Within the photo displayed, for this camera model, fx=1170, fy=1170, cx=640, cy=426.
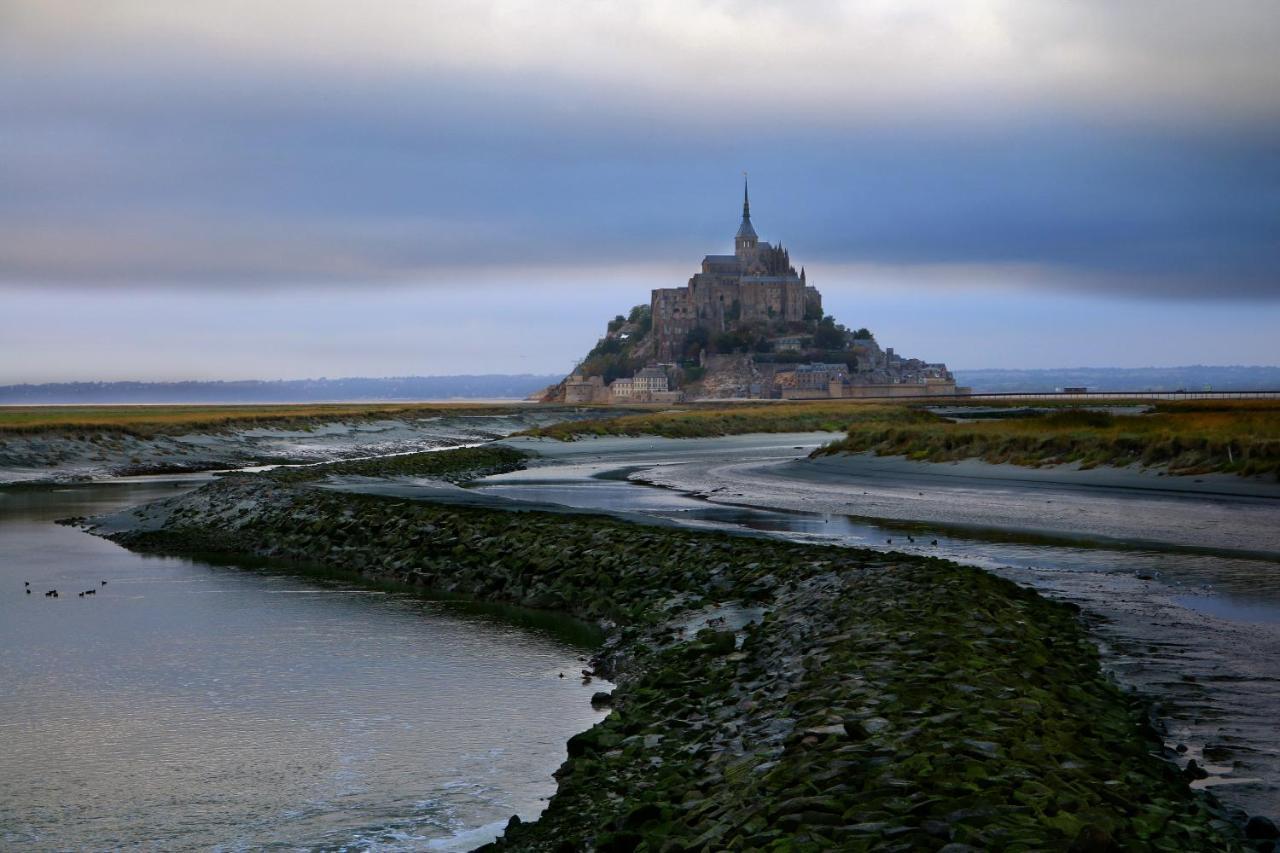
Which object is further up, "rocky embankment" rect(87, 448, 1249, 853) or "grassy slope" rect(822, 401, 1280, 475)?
"grassy slope" rect(822, 401, 1280, 475)

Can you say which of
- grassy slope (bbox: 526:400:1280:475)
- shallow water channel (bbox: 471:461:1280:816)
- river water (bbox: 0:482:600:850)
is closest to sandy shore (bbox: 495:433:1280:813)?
shallow water channel (bbox: 471:461:1280:816)

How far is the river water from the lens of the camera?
9.25 m

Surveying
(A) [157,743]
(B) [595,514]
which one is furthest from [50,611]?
(B) [595,514]

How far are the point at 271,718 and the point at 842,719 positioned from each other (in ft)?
20.9

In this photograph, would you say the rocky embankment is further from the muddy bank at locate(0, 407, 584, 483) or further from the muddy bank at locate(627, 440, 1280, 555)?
the muddy bank at locate(0, 407, 584, 483)

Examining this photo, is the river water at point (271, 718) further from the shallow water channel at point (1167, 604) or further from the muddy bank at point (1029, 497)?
the muddy bank at point (1029, 497)

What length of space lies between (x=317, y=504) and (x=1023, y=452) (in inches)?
958

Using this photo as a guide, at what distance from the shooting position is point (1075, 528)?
24.9 m

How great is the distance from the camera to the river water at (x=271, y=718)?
9.25 metres

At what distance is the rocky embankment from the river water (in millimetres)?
960

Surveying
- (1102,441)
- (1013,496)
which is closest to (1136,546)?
(1013,496)

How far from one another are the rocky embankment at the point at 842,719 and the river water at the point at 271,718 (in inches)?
37.8

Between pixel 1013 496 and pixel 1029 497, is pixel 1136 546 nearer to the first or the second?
pixel 1029 497

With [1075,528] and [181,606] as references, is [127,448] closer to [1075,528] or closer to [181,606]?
[181,606]
